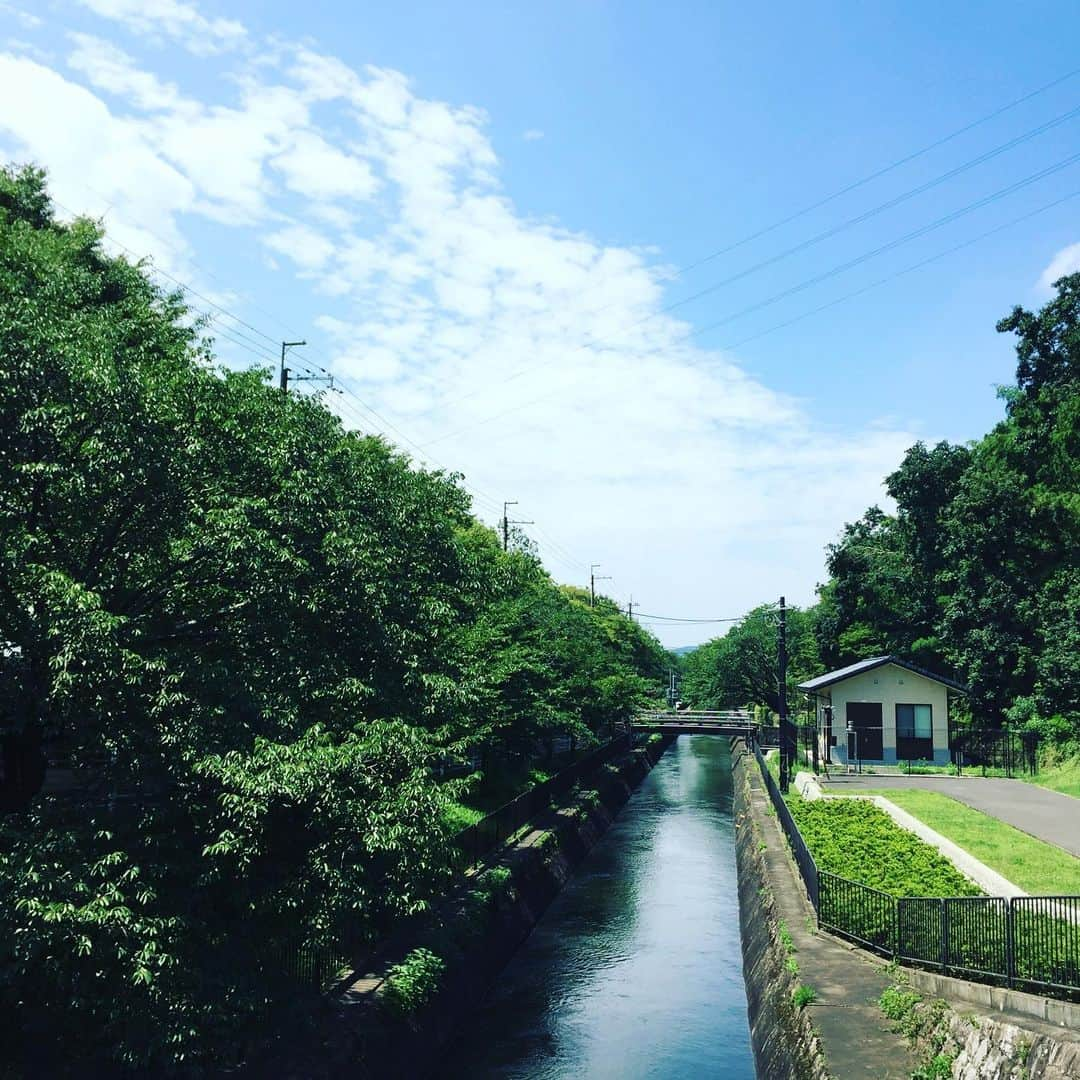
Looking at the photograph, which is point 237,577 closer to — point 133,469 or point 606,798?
point 133,469

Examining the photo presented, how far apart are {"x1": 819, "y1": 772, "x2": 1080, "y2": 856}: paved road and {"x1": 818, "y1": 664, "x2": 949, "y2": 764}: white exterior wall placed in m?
5.95

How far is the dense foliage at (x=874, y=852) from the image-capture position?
20.0 meters

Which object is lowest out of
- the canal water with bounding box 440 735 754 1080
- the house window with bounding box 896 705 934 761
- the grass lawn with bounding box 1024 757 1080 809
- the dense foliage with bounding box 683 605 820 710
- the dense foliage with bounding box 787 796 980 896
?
the canal water with bounding box 440 735 754 1080

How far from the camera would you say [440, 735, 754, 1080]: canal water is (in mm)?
19578

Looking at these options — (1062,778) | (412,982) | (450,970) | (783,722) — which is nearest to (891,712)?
(783,722)

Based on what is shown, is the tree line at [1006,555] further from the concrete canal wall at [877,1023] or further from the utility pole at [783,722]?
the concrete canal wall at [877,1023]

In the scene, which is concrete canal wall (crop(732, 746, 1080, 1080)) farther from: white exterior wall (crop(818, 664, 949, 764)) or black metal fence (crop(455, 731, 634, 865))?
white exterior wall (crop(818, 664, 949, 764))

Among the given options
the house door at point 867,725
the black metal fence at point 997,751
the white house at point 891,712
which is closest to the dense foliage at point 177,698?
the black metal fence at point 997,751

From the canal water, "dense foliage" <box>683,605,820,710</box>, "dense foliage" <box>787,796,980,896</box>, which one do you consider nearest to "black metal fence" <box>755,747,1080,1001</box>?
"dense foliage" <box>787,796,980,896</box>

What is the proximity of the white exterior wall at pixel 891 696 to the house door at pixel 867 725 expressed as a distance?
225 millimetres

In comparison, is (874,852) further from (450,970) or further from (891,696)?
(891,696)

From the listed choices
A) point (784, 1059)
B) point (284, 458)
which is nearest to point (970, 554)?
point (784, 1059)

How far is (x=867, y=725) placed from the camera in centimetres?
5106

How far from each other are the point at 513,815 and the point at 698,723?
4885 cm
